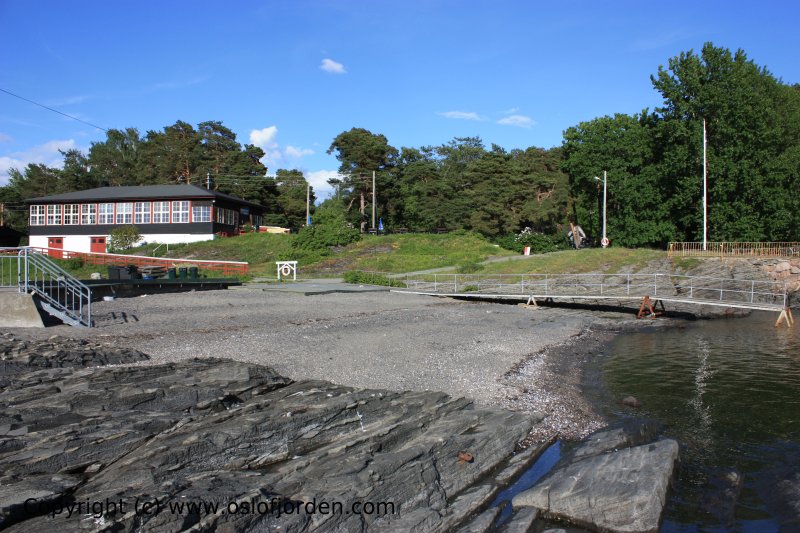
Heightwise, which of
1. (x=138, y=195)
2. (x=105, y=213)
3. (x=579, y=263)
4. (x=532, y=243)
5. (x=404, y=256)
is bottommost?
(x=579, y=263)

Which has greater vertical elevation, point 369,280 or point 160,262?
point 160,262

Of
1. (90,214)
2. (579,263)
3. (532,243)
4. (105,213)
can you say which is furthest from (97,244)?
(579,263)

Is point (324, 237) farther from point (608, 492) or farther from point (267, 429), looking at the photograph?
point (608, 492)

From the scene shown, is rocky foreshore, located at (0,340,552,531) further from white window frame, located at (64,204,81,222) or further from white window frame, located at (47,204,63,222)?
white window frame, located at (47,204,63,222)

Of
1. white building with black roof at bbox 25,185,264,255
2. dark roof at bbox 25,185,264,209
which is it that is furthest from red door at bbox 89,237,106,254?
dark roof at bbox 25,185,264,209

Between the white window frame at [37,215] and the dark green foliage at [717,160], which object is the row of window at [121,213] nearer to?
the white window frame at [37,215]

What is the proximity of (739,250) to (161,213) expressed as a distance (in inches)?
2166

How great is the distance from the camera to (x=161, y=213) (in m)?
61.2

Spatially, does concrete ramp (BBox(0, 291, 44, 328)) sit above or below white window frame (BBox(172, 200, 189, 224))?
below

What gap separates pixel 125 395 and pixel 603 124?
6100cm

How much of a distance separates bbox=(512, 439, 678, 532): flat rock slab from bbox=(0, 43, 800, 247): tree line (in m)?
43.3

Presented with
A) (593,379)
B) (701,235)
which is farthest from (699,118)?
(593,379)

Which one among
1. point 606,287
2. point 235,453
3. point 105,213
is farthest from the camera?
point 105,213

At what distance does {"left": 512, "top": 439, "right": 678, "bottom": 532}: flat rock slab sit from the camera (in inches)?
278
